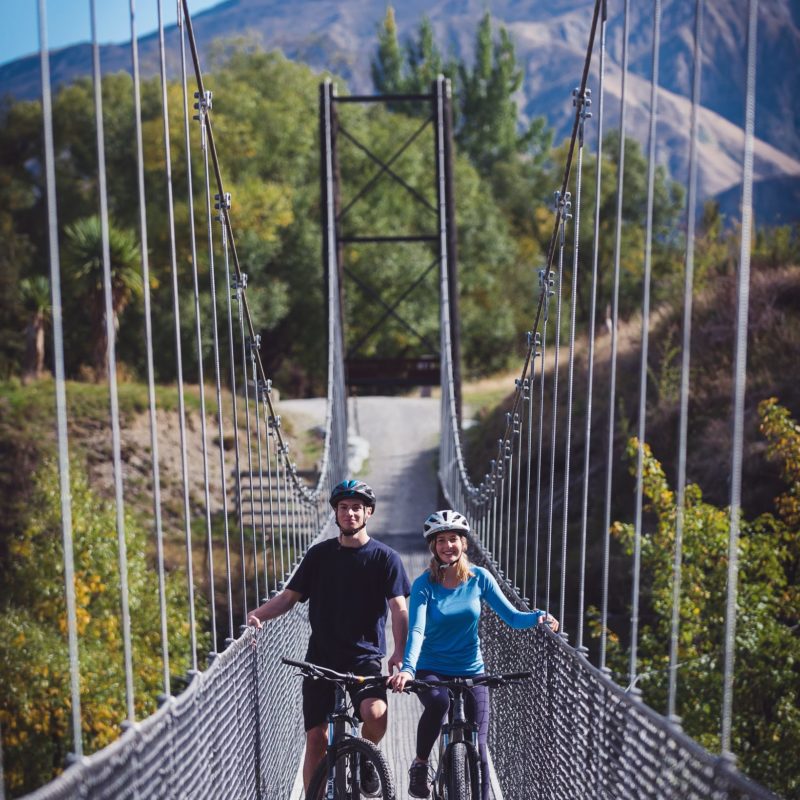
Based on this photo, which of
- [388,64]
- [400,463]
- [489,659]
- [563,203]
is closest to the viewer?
[563,203]

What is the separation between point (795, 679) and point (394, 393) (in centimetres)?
1913

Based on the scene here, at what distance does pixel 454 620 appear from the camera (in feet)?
9.93

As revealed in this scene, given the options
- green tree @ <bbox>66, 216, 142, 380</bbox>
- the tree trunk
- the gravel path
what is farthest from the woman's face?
the tree trunk

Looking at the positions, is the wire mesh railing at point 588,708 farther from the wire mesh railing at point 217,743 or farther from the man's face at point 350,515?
the wire mesh railing at point 217,743

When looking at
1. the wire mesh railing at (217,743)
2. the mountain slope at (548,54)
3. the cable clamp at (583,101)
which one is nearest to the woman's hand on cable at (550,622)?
the wire mesh railing at (217,743)

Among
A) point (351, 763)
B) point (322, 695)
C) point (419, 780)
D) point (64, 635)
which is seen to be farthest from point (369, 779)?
point (64, 635)

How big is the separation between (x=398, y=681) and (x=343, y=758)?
0.23m

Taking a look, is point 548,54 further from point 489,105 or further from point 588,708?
point 588,708

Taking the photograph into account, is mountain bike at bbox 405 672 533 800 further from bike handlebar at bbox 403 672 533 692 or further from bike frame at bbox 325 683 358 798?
bike frame at bbox 325 683 358 798

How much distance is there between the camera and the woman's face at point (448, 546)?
2996 mm

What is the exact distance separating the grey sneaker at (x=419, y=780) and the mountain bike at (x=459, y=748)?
0.05m

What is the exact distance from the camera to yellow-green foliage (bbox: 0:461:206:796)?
36.6ft

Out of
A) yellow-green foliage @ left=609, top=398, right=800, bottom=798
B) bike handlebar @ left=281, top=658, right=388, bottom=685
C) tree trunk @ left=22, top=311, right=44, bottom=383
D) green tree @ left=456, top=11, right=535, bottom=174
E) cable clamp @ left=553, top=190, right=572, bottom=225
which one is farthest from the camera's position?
green tree @ left=456, top=11, right=535, bottom=174

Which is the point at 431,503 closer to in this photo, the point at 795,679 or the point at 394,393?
the point at 795,679
